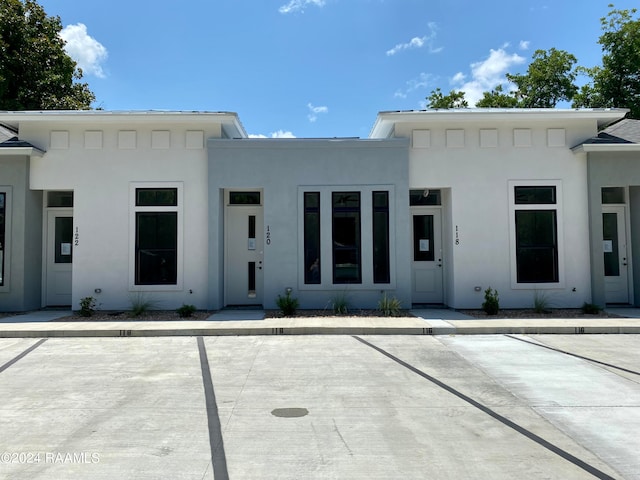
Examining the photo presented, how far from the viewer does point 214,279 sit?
39.7 feet

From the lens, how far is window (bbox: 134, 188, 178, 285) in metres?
12.3

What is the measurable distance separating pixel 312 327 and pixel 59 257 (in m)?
7.64

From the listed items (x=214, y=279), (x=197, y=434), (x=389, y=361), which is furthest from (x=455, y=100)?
(x=197, y=434)

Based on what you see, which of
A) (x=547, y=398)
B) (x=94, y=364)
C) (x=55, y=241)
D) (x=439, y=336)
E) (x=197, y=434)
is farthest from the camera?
(x=55, y=241)

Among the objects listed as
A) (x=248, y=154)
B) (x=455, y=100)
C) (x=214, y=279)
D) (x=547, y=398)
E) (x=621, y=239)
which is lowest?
(x=547, y=398)

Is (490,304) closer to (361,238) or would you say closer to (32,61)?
(361,238)

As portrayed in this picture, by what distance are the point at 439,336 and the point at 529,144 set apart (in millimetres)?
5995

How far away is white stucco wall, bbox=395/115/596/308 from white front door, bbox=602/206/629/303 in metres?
1.19

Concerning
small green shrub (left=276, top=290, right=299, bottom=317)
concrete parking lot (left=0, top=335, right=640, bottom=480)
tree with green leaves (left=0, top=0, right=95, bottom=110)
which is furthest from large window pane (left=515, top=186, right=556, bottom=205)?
tree with green leaves (left=0, top=0, right=95, bottom=110)

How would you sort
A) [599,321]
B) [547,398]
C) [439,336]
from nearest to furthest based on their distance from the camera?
[547,398] → [439,336] → [599,321]

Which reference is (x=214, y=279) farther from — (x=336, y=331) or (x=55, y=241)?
(x=55, y=241)

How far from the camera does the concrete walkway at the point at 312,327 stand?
9836 millimetres

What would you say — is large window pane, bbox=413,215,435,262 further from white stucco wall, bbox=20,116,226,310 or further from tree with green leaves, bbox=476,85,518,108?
tree with green leaves, bbox=476,85,518,108

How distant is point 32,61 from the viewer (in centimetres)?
2106
